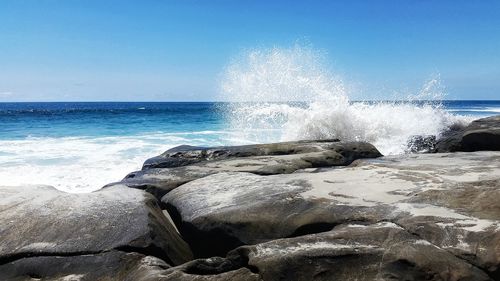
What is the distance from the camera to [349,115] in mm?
11414

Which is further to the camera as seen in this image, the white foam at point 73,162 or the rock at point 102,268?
the white foam at point 73,162

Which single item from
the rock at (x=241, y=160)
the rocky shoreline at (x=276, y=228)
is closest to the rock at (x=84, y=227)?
the rocky shoreline at (x=276, y=228)

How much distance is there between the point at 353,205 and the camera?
3.48 metres

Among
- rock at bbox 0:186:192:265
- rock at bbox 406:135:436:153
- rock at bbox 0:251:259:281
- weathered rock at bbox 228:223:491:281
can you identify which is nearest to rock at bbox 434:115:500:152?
rock at bbox 406:135:436:153

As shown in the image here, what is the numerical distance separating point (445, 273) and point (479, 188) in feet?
3.74

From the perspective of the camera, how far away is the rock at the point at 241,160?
5.34m

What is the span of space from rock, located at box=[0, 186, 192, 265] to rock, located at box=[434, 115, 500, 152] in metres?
5.61

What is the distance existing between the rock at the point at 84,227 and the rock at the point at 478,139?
5612 mm

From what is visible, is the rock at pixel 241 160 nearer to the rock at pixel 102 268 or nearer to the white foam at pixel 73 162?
the rock at pixel 102 268

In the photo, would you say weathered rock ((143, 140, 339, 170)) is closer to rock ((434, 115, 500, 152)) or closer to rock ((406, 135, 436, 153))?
rock ((434, 115, 500, 152))

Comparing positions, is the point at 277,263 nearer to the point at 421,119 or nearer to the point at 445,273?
the point at 445,273

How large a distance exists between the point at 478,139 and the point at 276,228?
17.9 ft

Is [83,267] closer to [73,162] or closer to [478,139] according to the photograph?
[478,139]

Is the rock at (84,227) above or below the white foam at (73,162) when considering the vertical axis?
above
